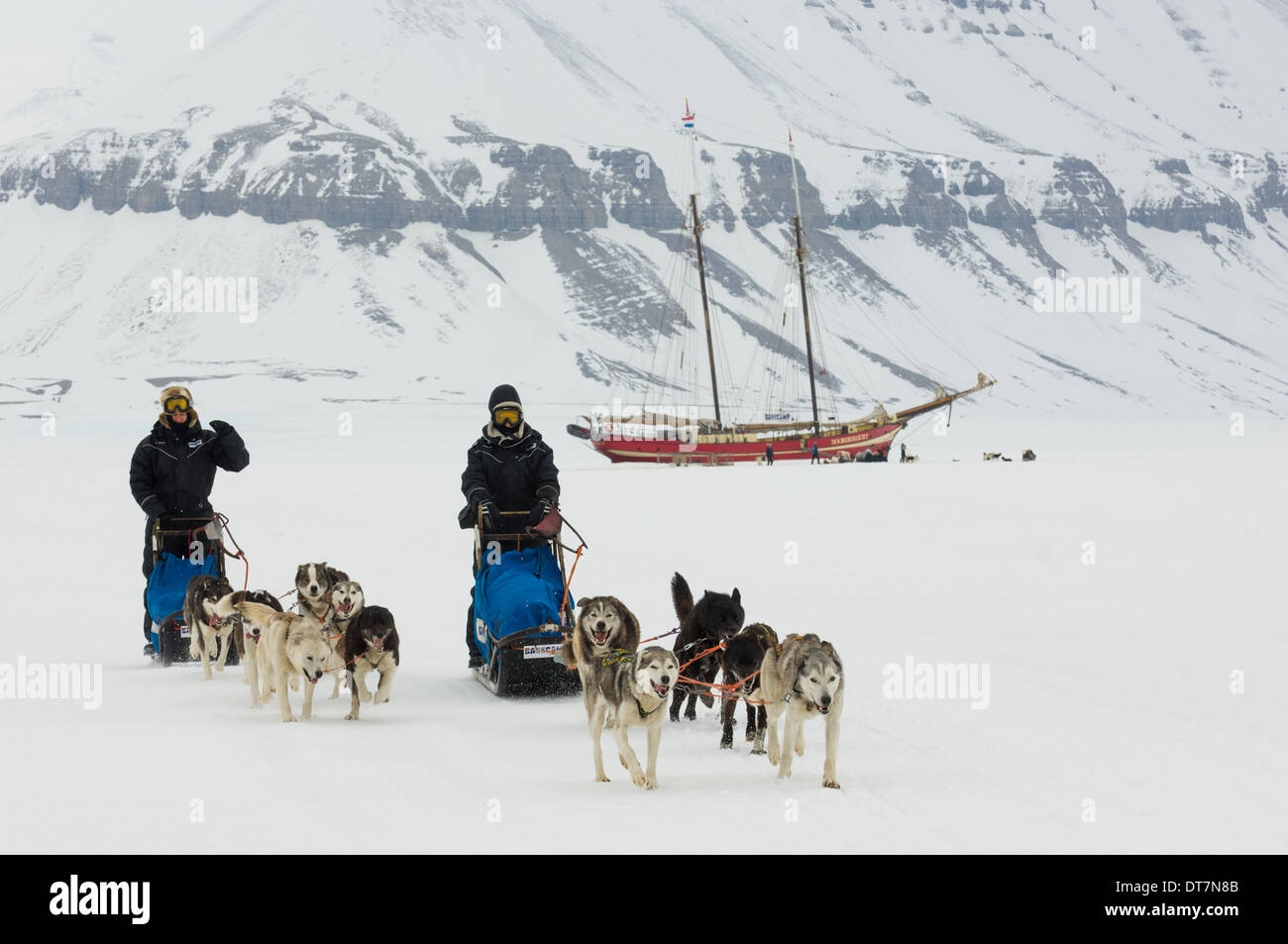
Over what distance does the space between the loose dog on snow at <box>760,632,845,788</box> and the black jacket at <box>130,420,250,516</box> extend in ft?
18.7

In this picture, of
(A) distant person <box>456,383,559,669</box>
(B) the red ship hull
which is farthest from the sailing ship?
(A) distant person <box>456,383,559,669</box>

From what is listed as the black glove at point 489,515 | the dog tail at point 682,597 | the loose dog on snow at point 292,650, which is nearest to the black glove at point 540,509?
the black glove at point 489,515

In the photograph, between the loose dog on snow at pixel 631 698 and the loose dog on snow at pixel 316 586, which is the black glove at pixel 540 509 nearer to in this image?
the loose dog on snow at pixel 316 586

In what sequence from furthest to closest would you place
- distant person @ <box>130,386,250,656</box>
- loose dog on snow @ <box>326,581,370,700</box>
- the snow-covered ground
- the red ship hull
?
the red ship hull → distant person @ <box>130,386,250,656</box> → loose dog on snow @ <box>326,581,370,700</box> → the snow-covered ground

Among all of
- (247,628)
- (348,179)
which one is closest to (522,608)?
(247,628)

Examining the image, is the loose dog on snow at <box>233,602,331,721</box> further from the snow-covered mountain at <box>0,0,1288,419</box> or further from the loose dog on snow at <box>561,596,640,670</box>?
the snow-covered mountain at <box>0,0,1288,419</box>

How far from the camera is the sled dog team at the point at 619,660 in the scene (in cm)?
704

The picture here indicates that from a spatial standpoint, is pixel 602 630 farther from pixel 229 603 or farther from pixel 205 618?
pixel 205 618

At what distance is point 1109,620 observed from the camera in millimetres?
13906

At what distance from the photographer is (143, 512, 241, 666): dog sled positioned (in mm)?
11477

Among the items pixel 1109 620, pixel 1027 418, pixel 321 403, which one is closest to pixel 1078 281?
pixel 1027 418

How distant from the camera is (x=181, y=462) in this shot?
11523 mm
